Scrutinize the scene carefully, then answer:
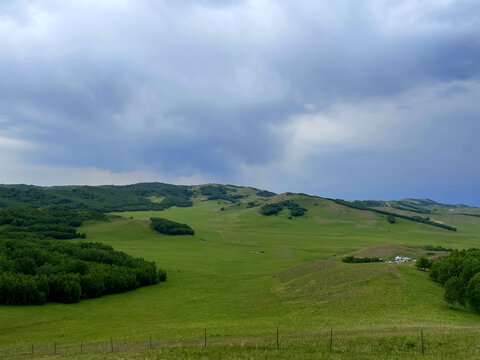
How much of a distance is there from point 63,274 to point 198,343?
58628mm

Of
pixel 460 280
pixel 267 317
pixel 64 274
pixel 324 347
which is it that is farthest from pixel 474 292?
pixel 64 274

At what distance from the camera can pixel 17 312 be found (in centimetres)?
6138

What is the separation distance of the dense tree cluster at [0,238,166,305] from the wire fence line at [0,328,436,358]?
31893mm

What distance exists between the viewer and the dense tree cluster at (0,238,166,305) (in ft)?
225

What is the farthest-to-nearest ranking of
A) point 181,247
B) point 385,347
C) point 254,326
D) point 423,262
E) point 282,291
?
point 181,247 < point 423,262 < point 282,291 < point 254,326 < point 385,347

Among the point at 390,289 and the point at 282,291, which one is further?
the point at 282,291

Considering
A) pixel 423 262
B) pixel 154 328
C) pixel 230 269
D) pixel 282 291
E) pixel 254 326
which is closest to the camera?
pixel 254 326

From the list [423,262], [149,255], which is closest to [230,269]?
[149,255]

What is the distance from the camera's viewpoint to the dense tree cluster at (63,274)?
225 ft

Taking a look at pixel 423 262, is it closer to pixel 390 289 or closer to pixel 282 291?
pixel 390 289

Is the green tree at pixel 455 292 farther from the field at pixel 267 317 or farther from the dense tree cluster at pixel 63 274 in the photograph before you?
the dense tree cluster at pixel 63 274

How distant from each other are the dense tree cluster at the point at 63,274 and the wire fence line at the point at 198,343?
31893 millimetres

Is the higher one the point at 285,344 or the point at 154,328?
the point at 285,344

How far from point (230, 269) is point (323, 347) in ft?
289
